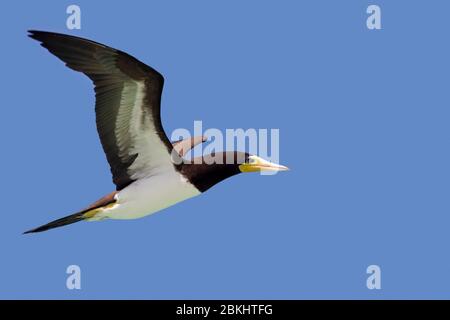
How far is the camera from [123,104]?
16297 millimetres

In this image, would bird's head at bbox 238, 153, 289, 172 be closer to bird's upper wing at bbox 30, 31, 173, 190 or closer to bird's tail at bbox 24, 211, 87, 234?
bird's upper wing at bbox 30, 31, 173, 190

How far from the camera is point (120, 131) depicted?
16.6m

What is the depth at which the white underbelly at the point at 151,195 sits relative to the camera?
16.8 metres

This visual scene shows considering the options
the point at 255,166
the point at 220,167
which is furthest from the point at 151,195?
the point at 255,166

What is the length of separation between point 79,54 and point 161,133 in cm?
163

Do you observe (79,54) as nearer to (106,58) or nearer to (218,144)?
(106,58)

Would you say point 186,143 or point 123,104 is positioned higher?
point 123,104

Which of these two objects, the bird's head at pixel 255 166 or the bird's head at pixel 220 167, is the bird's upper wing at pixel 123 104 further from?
the bird's head at pixel 255 166

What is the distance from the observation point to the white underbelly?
1675 cm

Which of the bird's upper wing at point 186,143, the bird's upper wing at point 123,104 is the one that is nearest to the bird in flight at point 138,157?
the bird's upper wing at point 123,104

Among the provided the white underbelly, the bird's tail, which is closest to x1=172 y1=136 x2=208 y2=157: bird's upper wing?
the white underbelly

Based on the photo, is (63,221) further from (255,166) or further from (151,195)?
(255,166)

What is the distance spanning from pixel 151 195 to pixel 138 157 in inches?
22.5

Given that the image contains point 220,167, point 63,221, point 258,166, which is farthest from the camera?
point 258,166
